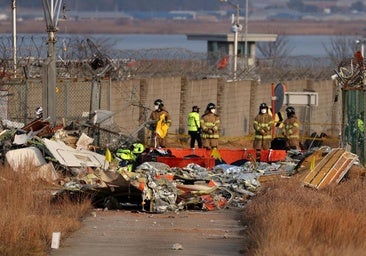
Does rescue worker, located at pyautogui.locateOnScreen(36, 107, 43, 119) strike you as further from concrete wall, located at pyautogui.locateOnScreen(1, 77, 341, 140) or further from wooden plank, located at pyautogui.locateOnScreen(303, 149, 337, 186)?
wooden plank, located at pyautogui.locateOnScreen(303, 149, 337, 186)

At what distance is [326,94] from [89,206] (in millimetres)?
30493

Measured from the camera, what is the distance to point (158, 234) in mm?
17406

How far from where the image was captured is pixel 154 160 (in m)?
25.8

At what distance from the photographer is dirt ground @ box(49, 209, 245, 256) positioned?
1583 cm

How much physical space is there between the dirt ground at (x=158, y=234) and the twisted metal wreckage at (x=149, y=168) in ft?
1.47

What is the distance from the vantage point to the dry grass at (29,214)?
15500 millimetres

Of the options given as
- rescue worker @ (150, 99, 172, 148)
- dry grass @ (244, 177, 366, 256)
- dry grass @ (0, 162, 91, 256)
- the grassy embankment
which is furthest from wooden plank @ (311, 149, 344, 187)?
rescue worker @ (150, 99, 172, 148)

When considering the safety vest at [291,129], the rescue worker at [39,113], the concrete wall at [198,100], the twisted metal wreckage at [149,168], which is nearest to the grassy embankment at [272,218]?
the twisted metal wreckage at [149,168]

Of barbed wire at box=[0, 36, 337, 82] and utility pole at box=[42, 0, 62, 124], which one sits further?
barbed wire at box=[0, 36, 337, 82]

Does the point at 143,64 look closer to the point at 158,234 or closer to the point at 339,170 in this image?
the point at 339,170

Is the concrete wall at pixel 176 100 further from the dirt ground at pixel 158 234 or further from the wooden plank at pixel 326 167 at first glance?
the dirt ground at pixel 158 234

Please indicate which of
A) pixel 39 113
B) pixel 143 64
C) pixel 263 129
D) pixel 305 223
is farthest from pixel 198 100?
pixel 305 223

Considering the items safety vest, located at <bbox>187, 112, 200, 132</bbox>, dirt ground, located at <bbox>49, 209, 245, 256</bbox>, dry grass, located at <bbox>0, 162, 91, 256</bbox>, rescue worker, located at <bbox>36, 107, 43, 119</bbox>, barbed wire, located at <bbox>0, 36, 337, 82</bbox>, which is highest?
barbed wire, located at <bbox>0, 36, 337, 82</bbox>

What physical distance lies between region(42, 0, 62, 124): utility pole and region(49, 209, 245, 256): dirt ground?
8.87 metres
